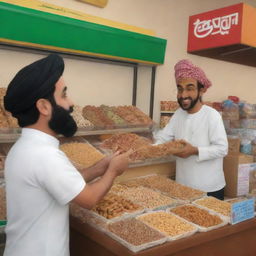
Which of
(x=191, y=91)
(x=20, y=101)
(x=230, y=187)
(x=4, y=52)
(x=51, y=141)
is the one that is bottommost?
(x=230, y=187)

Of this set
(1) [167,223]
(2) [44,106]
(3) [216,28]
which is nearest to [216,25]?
(3) [216,28]

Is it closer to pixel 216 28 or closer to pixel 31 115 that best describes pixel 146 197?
pixel 31 115

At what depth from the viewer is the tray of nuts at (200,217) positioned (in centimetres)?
188

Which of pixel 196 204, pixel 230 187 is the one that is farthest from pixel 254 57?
pixel 196 204

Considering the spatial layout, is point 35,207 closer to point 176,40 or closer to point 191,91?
point 191,91

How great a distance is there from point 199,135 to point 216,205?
726 mm

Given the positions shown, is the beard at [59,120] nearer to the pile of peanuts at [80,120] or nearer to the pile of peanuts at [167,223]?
the pile of peanuts at [167,223]

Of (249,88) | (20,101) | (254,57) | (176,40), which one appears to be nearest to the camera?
(20,101)

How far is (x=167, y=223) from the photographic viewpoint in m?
1.87

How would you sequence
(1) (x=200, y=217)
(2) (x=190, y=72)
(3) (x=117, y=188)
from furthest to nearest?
(2) (x=190, y=72) < (3) (x=117, y=188) < (1) (x=200, y=217)

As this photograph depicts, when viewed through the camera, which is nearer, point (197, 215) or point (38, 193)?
point (38, 193)

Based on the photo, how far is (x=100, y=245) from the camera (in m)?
1.73

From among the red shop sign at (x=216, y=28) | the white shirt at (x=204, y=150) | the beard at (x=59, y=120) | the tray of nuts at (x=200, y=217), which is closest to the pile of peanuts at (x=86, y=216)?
the tray of nuts at (x=200, y=217)

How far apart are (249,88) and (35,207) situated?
4901 millimetres
